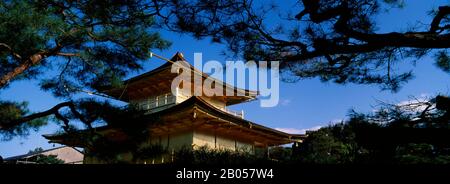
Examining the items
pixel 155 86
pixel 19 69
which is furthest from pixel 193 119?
pixel 19 69

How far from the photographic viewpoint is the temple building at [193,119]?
32.7 feet

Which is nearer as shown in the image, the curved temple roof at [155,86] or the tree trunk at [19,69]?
the tree trunk at [19,69]

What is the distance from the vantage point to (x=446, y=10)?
2578mm

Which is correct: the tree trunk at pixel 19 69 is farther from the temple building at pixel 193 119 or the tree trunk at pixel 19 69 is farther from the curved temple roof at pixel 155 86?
the curved temple roof at pixel 155 86

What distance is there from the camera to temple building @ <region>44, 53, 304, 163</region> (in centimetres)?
998

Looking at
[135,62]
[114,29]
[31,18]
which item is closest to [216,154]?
[135,62]

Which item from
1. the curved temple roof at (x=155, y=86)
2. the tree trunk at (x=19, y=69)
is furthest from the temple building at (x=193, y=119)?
the tree trunk at (x=19, y=69)

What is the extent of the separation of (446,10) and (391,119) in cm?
96

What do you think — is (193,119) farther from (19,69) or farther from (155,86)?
(19,69)

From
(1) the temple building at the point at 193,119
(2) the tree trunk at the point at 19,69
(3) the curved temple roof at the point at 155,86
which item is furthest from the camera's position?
(3) the curved temple roof at the point at 155,86

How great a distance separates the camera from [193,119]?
33.6ft

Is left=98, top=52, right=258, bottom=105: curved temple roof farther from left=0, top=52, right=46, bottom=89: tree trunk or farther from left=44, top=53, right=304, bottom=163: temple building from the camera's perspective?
left=0, top=52, right=46, bottom=89: tree trunk

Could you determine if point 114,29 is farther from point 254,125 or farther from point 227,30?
point 254,125

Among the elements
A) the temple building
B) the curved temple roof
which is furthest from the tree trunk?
the curved temple roof
